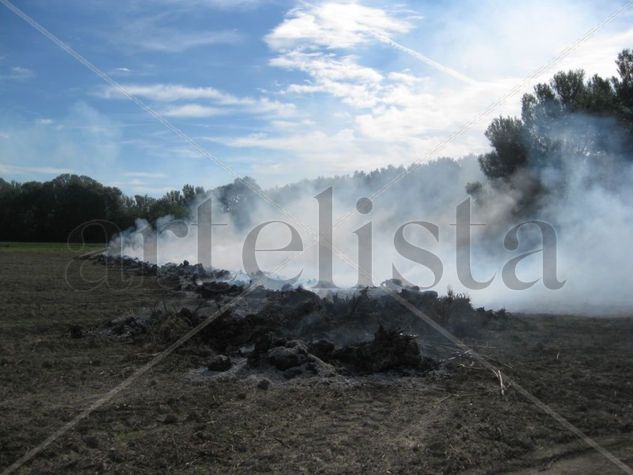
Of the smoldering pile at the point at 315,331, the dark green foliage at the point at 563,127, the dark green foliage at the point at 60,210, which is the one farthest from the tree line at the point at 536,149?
the dark green foliage at the point at 60,210

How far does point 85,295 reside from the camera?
1822 cm

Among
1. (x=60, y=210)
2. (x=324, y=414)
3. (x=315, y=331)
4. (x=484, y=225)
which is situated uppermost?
(x=60, y=210)

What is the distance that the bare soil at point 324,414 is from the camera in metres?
5.24

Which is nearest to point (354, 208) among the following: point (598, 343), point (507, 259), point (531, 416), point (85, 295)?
point (507, 259)

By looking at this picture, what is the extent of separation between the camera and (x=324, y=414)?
6.54m

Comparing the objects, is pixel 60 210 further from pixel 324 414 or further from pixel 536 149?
pixel 324 414

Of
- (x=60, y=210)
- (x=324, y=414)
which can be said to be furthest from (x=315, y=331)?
(x=60, y=210)

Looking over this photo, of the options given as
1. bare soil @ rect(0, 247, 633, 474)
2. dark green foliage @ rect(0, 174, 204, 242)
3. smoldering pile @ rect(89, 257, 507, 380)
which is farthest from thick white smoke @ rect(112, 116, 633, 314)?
dark green foliage @ rect(0, 174, 204, 242)

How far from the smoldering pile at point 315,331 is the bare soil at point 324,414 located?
424 mm

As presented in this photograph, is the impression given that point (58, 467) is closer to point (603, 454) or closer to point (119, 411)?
point (119, 411)

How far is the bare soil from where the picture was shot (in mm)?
5242

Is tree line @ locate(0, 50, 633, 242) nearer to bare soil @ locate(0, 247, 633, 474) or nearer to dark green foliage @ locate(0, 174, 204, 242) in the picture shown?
bare soil @ locate(0, 247, 633, 474)

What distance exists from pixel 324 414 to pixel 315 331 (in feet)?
12.7

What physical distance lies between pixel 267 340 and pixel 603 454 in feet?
16.3
